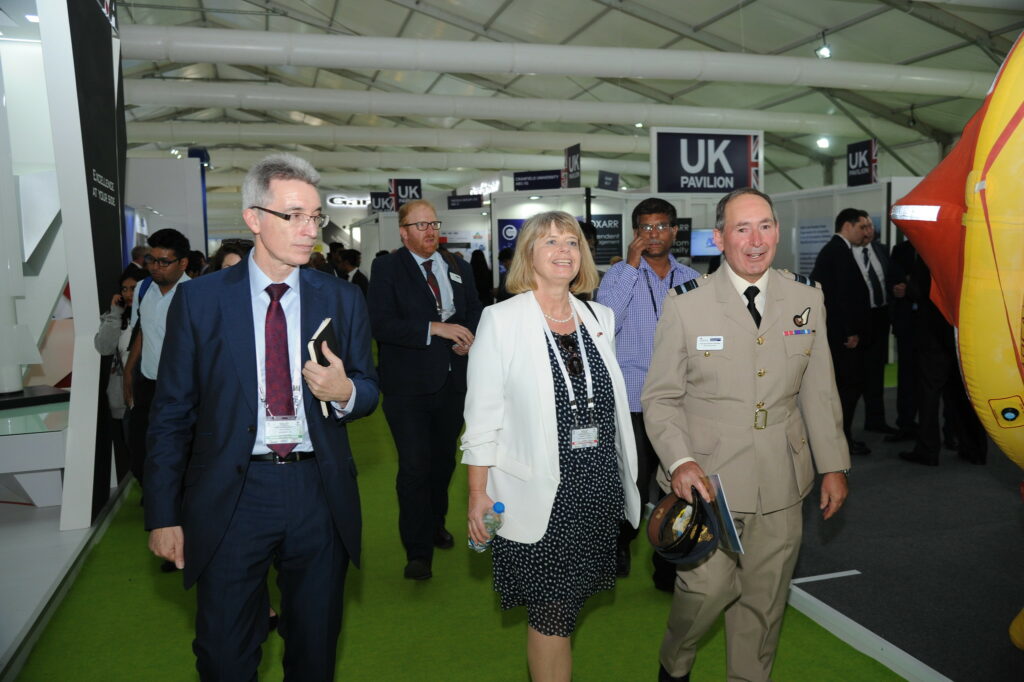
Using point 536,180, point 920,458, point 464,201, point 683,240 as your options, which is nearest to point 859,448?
point 920,458

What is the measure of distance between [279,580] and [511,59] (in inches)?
423

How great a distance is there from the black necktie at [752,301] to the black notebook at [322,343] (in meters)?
1.23

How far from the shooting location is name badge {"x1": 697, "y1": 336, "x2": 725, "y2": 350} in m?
2.33

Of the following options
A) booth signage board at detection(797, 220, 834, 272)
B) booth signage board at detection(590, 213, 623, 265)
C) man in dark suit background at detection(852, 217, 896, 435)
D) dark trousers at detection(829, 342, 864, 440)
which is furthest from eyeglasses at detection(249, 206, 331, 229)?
booth signage board at detection(590, 213, 623, 265)

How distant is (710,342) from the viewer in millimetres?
2336

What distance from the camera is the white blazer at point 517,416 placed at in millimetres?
2258

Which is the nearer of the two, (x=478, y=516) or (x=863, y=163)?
(x=478, y=516)

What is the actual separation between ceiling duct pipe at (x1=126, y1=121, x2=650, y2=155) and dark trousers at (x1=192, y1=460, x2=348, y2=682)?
57.7 feet

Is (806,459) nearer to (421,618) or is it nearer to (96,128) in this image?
(421,618)

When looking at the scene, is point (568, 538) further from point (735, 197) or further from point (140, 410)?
point (140, 410)

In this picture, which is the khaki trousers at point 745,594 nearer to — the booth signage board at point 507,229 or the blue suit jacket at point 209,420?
the blue suit jacket at point 209,420

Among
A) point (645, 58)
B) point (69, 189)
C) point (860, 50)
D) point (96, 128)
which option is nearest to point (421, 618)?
point (69, 189)

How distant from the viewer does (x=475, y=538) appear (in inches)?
90.5

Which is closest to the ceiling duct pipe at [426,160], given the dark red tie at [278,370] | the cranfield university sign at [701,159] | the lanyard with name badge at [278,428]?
the cranfield university sign at [701,159]
